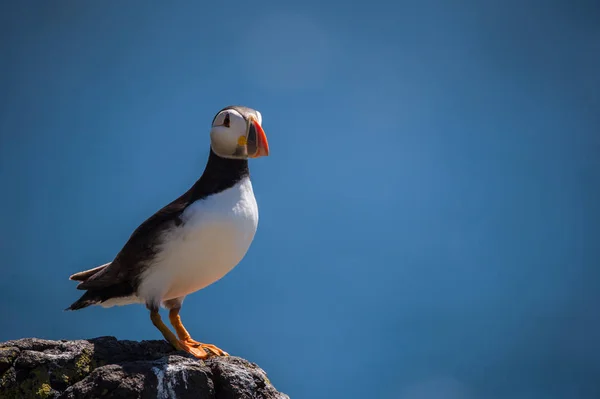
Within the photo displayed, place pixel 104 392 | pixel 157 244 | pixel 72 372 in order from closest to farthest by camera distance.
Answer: pixel 104 392
pixel 72 372
pixel 157 244

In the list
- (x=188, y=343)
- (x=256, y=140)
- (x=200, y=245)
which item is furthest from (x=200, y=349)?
(x=256, y=140)

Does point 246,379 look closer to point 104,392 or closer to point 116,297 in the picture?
point 104,392

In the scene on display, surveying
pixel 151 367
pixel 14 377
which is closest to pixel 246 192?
pixel 151 367

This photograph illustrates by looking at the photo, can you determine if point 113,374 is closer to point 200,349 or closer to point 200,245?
point 200,349

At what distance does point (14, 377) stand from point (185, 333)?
4.30 feet

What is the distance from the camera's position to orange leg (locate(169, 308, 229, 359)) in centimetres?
518

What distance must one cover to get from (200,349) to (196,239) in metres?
0.80

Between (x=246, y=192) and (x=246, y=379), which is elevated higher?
(x=246, y=192)

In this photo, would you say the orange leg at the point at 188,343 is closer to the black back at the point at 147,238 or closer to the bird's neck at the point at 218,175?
the black back at the point at 147,238

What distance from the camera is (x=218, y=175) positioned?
18.0ft

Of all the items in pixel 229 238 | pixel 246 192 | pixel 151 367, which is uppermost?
pixel 246 192

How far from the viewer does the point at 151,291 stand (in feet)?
17.5

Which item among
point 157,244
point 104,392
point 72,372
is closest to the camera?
point 104,392

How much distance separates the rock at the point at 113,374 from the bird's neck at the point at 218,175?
124cm
